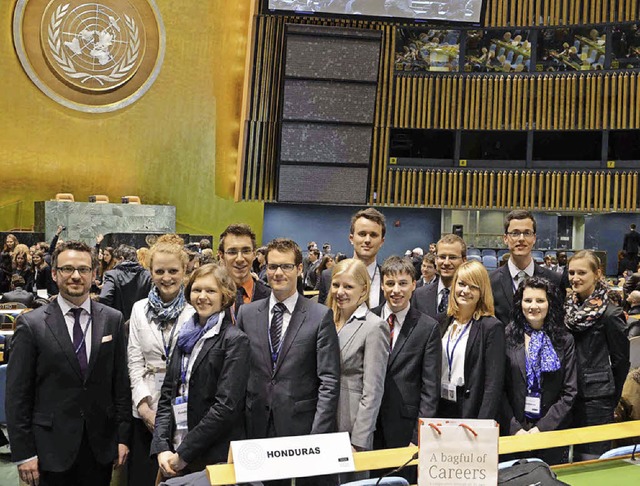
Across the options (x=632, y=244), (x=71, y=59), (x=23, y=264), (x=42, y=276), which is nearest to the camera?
(x=42, y=276)

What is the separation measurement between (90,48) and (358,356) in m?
12.4

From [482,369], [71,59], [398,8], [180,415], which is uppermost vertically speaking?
[398,8]

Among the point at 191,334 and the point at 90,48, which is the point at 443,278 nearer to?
the point at 191,334

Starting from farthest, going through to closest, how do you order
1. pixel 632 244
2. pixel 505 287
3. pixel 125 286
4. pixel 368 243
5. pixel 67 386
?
pixel 632 244 < pixel 125 286 < pixel 505 287 < pixel 368 243 < pixel 67 386

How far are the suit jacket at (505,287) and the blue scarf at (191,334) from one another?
169cm

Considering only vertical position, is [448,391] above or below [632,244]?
below

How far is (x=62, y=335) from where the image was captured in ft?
9.96

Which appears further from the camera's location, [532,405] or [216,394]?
[532,405]

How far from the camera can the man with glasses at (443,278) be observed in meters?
4.01

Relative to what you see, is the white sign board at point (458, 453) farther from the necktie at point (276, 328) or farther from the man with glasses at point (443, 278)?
the man with glasses at point (443, 278)

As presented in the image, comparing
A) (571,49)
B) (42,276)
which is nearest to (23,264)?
(42,276)

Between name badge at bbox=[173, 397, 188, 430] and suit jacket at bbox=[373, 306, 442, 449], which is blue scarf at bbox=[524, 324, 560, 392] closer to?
suit jacket at bbox=[373, 306, 442, 449]

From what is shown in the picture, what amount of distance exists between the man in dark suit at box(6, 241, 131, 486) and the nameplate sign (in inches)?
44.8

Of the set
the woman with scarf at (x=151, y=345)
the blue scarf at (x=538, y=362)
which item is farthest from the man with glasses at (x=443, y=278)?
the woman with scarf at (x=151, y=345)
